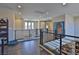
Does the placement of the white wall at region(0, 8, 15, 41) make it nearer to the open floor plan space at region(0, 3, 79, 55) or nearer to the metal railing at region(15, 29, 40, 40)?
the open floor plan space at region(0, 3, 79, 55)

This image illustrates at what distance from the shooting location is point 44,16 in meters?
3.31

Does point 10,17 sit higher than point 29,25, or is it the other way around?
point 10,17

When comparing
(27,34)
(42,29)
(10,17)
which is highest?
(10,17)

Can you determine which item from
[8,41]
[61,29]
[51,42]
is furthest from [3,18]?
[61,29]

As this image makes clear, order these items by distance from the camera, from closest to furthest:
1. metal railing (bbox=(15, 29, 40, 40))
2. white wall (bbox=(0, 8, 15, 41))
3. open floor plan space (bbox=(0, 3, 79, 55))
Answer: open floor plan space (bbox=(0, 3, 79, 55)), metal railing (bbox=(15, 29, 40, 40)), white wall (bbox=(0, 8, 15, 41))

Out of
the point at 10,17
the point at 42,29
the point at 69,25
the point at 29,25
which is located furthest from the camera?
the point at 10,17

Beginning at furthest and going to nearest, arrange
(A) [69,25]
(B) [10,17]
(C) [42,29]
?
(B) [10,17] < (C) [42,29] < (A) [69,25]

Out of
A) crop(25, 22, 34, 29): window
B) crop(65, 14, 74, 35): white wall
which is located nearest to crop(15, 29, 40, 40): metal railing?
crop(25, 22, 34, 29): window

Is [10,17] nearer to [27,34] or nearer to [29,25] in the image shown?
[27,34]

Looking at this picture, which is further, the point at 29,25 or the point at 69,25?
the point at 29,25

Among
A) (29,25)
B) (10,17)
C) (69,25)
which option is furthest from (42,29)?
(10,17)

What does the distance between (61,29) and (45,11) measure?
→ 61cm

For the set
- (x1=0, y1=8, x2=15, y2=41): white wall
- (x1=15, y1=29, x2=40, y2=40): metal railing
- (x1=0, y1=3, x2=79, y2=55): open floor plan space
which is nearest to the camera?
(x1=0, y1=3, x2=79, y2=55): open floor plan space

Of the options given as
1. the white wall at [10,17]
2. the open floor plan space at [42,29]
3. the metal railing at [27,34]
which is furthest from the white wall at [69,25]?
the white wall at [10,17]
